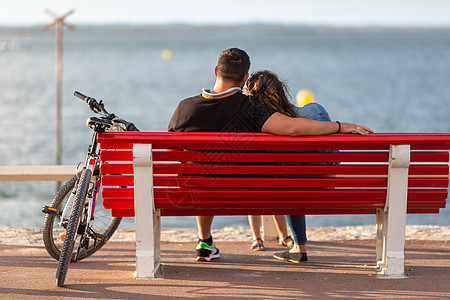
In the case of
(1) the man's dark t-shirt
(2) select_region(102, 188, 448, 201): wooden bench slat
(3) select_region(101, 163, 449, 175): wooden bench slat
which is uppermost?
(1) the man's dark t-shirt

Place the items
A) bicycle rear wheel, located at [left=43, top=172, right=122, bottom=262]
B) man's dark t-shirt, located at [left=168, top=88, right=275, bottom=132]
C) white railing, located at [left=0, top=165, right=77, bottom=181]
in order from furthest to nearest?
white railing, located at [left=0, top=165, right=77, bottom=181] → bicycle rear wheel, located at [left=43, top=172, right=122, bottom=262] → man's dark t-shirt, located at [left=168, top=88, right=275, bottom=132]

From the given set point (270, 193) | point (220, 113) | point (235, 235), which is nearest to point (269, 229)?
point (235, 235)

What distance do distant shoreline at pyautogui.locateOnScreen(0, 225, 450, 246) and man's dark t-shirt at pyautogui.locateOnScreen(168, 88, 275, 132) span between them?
5.56 ft

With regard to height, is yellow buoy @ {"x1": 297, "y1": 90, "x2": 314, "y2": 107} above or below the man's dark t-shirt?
above

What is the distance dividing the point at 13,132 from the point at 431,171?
2956 cm

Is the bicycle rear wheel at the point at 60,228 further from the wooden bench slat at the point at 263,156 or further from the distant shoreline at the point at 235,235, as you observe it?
the distant shoreline at the point at 235,235

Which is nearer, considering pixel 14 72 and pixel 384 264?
pixel 384 264

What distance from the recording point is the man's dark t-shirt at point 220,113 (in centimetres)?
456

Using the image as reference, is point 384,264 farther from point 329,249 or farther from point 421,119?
point 421,119

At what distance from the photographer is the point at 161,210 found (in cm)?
466

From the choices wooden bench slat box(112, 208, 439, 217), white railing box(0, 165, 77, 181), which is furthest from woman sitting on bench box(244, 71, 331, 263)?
white railing box(0, 165, 77, 181)

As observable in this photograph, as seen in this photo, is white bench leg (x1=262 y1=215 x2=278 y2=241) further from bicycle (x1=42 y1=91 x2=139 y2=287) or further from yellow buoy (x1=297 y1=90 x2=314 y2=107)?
yellow buoy (x1=297 y1=90 x2=314 y2=107)

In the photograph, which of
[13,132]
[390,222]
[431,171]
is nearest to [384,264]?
[390,222]

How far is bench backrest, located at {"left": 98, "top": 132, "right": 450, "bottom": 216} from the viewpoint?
434 cm
